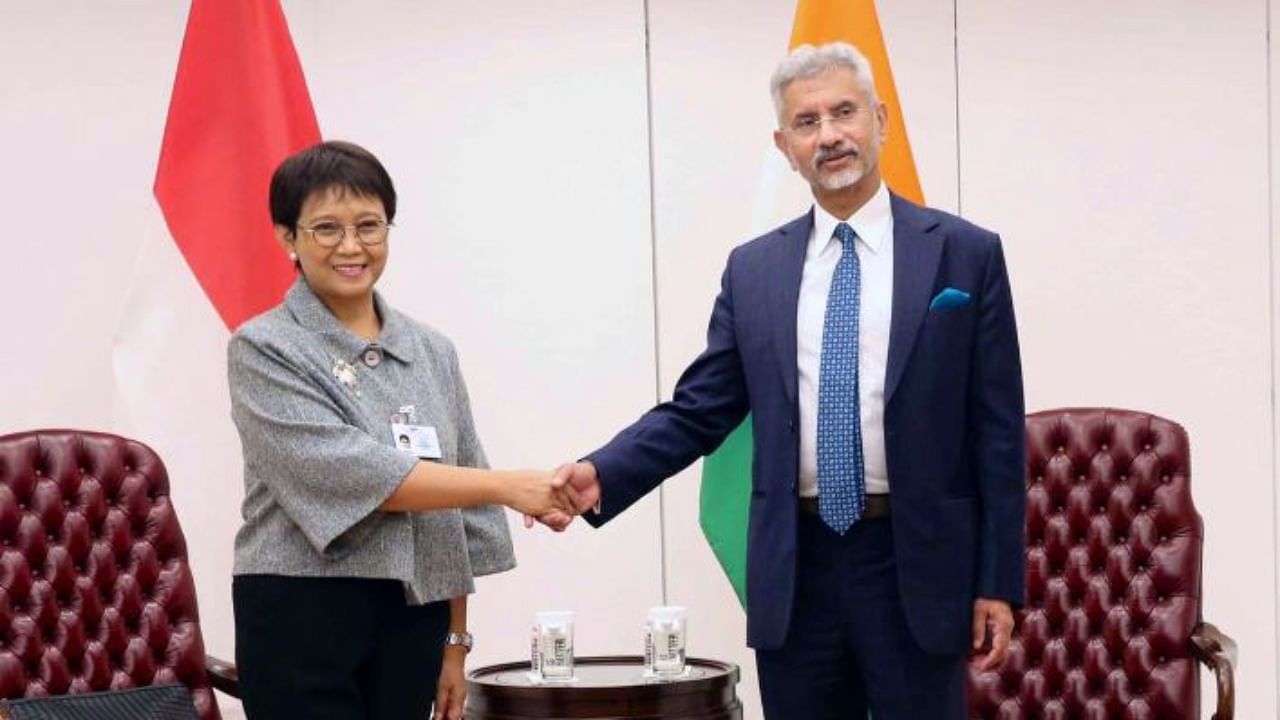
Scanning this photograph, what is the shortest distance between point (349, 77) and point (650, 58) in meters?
0.82

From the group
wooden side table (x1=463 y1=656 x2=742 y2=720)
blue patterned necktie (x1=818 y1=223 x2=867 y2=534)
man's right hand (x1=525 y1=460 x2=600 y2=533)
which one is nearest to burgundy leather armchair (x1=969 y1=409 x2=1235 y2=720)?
wooden side table (x1=463 y1=656 x2=742 y2=720)

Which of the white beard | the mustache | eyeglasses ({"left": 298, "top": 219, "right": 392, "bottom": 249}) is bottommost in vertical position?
A: eyeglasses ({"left": 298, "top": 219, "right": 392, "bottom": 249})

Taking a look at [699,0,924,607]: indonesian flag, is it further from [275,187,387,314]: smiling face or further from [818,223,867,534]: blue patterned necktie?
[275,187,387,314]: smiling face

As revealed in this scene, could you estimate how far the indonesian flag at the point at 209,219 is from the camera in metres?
3.94

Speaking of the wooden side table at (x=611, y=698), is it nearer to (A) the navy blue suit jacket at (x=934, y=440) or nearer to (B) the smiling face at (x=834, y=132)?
(A) the navy blue suit jacket at (x=934, y=440)

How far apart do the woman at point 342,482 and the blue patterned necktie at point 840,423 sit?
541 millimetres

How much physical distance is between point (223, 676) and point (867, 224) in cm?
164

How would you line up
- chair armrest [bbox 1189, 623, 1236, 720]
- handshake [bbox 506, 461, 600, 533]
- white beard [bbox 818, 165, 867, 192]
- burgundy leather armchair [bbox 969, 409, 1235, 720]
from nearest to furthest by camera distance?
1. white beard [bbox 818, 165, 867, 192]
2. handshake [bbox 506, 461, 600, 533]
3. chair armrest [bbox 1189, 623, 1236, 720]
4. burgundy leather armchair [bbox 969, 409, 1235, 720]

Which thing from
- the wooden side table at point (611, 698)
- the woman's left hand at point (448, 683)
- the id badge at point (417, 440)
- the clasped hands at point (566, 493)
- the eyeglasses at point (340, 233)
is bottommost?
the wooden side table at point (611, 698)

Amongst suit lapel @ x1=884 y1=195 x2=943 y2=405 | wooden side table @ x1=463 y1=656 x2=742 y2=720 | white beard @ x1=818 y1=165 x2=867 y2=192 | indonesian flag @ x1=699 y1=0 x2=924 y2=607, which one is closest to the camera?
suit lapel @ x1=884 y1=195 x2=943 y2=405

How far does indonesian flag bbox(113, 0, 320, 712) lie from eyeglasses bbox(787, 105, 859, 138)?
1532 mm

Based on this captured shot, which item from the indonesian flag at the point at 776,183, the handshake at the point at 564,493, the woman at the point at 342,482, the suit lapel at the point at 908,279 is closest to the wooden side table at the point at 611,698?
the indonesian flag at the point at 776,183

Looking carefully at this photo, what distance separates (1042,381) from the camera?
482 centimetres

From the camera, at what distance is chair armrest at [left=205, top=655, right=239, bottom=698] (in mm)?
3516
